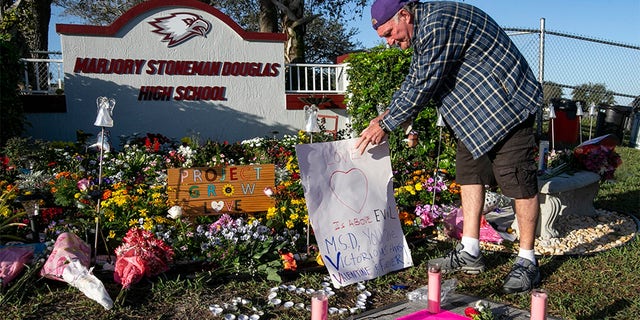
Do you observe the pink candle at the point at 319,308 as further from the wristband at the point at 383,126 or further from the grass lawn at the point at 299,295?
the wristband at the point at 383,126

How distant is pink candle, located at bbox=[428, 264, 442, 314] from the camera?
7.64 feet

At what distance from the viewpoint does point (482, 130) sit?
279cm

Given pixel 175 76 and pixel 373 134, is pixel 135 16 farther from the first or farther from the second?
pixel 373 134

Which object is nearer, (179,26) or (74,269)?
(74,269)

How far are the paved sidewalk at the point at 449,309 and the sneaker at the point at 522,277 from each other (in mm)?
246

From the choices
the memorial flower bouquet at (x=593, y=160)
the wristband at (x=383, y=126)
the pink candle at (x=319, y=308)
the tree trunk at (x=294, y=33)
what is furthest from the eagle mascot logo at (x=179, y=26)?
the pink candle at (x=319, y=308)

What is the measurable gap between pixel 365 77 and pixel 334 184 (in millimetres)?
4319

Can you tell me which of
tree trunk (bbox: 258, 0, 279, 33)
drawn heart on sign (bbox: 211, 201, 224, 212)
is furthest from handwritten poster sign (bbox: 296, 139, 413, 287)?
tree trunk (bbox: 258, 0, 279, 33)

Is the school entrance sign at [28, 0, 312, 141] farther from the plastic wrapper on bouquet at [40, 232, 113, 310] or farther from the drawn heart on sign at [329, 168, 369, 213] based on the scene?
the drawn heart on sign at [329, 168, 369, 213]

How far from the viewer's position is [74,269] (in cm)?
268

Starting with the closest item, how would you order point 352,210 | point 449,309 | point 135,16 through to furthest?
point 449,309, point 352,210, point 135,16

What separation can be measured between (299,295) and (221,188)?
1047mm

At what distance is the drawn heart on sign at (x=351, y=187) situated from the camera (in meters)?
3.04

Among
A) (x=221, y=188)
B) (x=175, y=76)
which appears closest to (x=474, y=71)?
(x=221, y=188)
